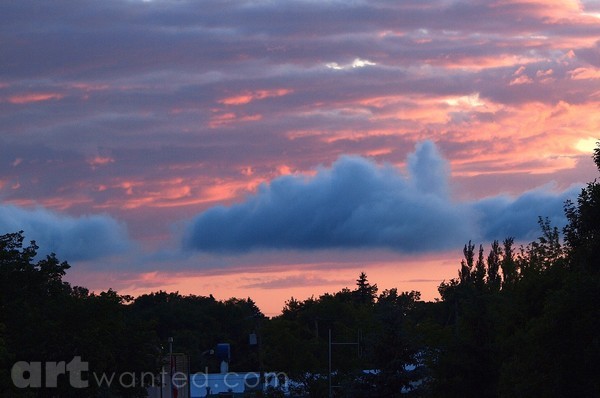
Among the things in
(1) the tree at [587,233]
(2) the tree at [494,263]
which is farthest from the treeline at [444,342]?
(2) the tree at [494,263]

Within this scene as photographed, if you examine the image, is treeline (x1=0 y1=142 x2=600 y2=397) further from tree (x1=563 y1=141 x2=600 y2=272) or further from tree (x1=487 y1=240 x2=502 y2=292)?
tree (x1=487 y1=240 x2=502 y2=292)

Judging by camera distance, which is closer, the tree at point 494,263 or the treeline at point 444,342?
the treeline at point 444,342

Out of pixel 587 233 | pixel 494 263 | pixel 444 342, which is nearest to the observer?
pixel 587 233

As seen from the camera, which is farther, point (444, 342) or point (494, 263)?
point (494, 263)

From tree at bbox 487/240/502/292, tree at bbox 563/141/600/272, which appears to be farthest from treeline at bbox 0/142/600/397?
tree at bbox 487/240/502/292

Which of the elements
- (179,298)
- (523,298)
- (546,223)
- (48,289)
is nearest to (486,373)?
(523,298)

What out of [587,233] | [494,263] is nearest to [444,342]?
[587,233]

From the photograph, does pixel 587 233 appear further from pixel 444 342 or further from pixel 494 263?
pixel 494 263

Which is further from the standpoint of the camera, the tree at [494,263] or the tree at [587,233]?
the tree at [494,263]

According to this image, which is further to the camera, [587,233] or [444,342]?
[444,342]

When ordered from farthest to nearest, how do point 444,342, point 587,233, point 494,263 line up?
point 494,263 → point 444,342 → point 587,233

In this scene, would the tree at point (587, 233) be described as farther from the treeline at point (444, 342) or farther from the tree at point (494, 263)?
the tree at point (494, 263)

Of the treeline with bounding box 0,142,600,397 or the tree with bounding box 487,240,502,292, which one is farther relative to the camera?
the tree with bounding box 487,240,502,292

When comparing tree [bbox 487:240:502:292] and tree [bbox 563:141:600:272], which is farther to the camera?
tree [bbox 487:240:502:292]
